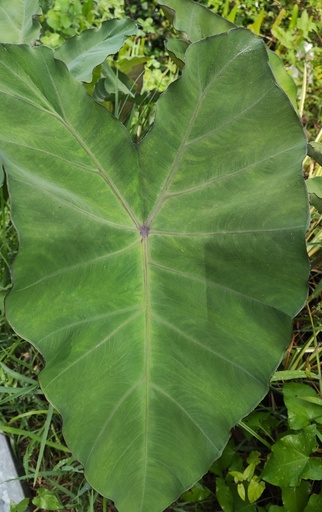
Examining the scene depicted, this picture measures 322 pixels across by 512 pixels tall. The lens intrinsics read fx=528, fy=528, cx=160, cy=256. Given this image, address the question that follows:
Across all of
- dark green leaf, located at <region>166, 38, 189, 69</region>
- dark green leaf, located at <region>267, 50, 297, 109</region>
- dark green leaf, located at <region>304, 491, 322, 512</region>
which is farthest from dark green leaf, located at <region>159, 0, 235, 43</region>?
dark green leaf, located at <region>304, 491, 322, 512</region>

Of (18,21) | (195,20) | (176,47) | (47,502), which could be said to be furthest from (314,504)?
(18,21)

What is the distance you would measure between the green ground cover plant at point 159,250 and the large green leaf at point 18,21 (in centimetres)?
60

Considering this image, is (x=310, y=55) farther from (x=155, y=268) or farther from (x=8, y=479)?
(x=8, y=479)

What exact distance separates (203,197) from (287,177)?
0.18 m

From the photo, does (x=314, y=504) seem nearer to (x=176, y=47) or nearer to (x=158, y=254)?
(x=158, y=254)

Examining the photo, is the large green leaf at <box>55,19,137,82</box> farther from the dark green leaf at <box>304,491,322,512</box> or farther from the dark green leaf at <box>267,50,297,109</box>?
the dark green leaf at <box>304,491,322,512</box>

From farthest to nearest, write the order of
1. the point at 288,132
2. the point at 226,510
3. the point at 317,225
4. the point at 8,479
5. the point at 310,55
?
the point at 310,55 < the point at 317,225 < the point at 8,479 < the point at 226,510 < the point at 288,132

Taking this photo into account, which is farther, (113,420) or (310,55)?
(310,55)

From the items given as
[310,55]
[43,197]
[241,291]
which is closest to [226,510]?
[241,291]

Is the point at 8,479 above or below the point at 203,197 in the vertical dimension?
below

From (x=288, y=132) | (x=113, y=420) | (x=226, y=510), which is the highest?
(x=288, y=132)

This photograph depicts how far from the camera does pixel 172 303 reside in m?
1.09

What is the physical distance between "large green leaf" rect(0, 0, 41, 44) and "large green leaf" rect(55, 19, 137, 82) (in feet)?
0.35

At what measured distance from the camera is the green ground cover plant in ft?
3.34
